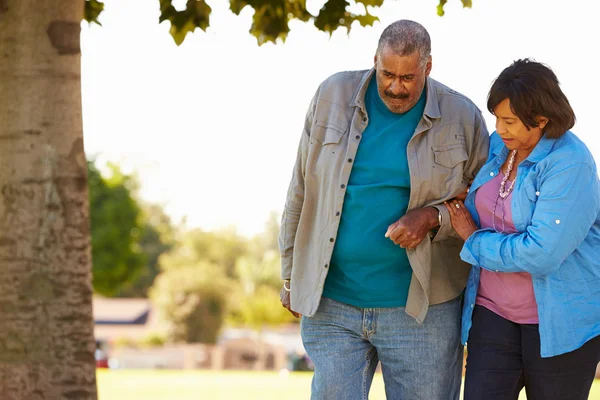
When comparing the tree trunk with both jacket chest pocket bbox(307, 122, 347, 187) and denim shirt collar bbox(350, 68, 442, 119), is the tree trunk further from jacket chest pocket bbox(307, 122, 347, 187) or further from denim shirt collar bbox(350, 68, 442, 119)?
denim shirt collar bbox(350, 68, 442, 119)

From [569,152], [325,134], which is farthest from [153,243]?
[569,152]

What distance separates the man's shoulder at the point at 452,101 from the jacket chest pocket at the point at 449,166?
19cm

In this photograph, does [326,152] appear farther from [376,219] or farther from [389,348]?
[389,348]

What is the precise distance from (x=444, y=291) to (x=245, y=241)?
10320 cm

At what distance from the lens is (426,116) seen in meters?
4.80

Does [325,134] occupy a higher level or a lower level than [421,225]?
higher

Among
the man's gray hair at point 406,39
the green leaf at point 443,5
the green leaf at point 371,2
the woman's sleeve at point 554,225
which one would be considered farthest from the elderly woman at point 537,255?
the green leaf at point 371,2

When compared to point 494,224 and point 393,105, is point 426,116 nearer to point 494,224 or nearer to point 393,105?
point 393,105

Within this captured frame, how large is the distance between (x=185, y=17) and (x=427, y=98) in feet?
8.74

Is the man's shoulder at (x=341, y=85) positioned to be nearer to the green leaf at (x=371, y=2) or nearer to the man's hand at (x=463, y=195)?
the man's hand at (x=463, y=195)

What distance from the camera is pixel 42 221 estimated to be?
15.3 feet

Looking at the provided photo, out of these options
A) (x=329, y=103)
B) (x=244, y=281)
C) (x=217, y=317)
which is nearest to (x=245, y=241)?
(x=244, y=281)

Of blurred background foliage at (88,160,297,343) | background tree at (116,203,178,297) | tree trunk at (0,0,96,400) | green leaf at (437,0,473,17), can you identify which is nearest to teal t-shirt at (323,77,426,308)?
tree trunk at (0,0,96,400)

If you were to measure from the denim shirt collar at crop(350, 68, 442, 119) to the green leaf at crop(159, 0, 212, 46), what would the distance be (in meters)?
2.34
